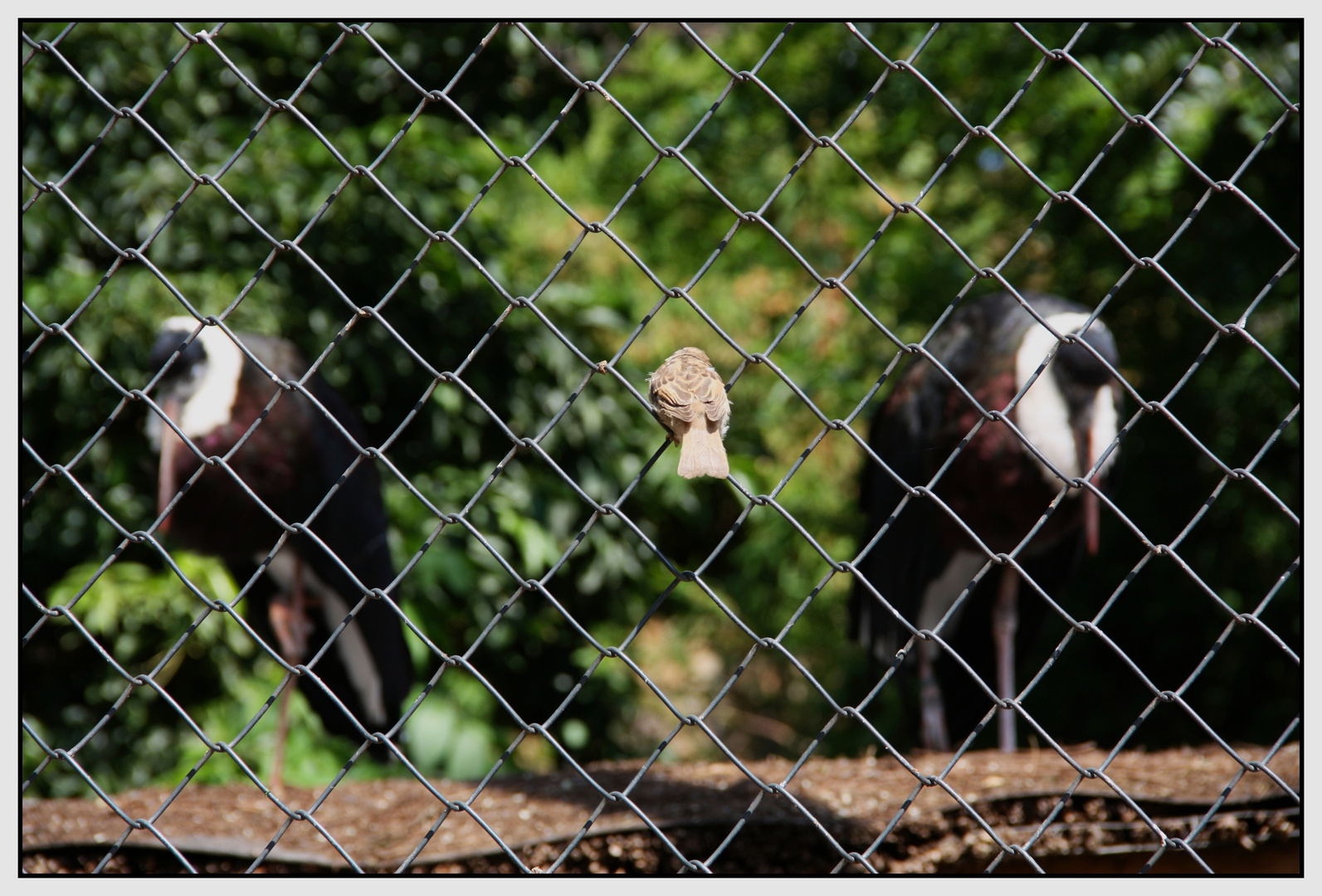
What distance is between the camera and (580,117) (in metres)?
4.36

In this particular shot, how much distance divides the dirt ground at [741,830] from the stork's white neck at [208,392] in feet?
3.97

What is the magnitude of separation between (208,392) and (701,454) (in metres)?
2.39

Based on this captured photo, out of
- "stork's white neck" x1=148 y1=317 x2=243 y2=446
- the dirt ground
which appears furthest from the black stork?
the dirt ground

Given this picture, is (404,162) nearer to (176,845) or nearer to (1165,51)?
(176,845)

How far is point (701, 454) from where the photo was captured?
72.8 inches

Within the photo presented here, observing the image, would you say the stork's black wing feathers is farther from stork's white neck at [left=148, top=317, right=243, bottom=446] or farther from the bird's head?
the bird's head

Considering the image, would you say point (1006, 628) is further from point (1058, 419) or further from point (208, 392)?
point (208, 392)

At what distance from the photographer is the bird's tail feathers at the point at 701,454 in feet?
5.90

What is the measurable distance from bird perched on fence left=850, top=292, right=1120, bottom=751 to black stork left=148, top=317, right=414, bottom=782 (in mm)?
1528

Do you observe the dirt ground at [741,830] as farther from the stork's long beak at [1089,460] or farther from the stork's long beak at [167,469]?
the stork's long beak at [167,469]

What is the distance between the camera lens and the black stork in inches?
140

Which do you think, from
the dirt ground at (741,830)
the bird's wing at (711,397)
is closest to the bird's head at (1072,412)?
the dirt ground at (741,830)

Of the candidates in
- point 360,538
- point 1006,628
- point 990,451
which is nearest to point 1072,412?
point 990,451

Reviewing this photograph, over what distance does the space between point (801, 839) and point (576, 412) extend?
197 cm
